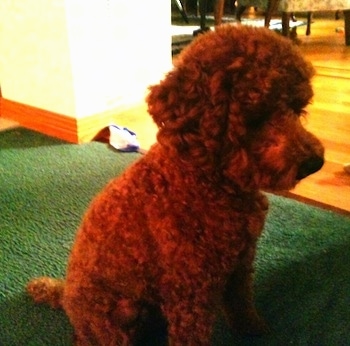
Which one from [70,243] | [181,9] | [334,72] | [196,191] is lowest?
[70,243]

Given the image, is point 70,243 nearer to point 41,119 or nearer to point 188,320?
point 188,320

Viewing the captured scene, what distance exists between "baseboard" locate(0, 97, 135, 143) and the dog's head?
1.57 meters

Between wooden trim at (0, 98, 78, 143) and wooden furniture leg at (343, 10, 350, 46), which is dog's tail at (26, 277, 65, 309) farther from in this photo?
wooden furniture leg at (343, 10, 350, 46)

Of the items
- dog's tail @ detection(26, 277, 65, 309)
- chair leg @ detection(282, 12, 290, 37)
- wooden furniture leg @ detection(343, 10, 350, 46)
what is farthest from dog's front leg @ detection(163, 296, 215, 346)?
wooden furniture leg @ detection(343, 10, 350, 46)

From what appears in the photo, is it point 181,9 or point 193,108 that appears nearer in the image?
point 193,108

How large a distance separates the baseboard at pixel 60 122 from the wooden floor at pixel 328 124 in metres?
0.10

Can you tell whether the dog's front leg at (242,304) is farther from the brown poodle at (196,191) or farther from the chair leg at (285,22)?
the chair leg at (285,22)

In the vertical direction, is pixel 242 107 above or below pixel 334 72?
above

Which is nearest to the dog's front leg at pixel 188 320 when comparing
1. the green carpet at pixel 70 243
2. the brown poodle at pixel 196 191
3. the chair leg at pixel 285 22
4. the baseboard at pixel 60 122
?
the brown poodle at pixel 196 191

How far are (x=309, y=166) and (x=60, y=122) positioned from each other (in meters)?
1.76

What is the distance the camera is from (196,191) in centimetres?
94

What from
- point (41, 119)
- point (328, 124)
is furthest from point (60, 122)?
point (328, 124)

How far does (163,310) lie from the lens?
40.1 inches

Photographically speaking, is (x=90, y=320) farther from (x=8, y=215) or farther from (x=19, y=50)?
(x=19, y=50)
